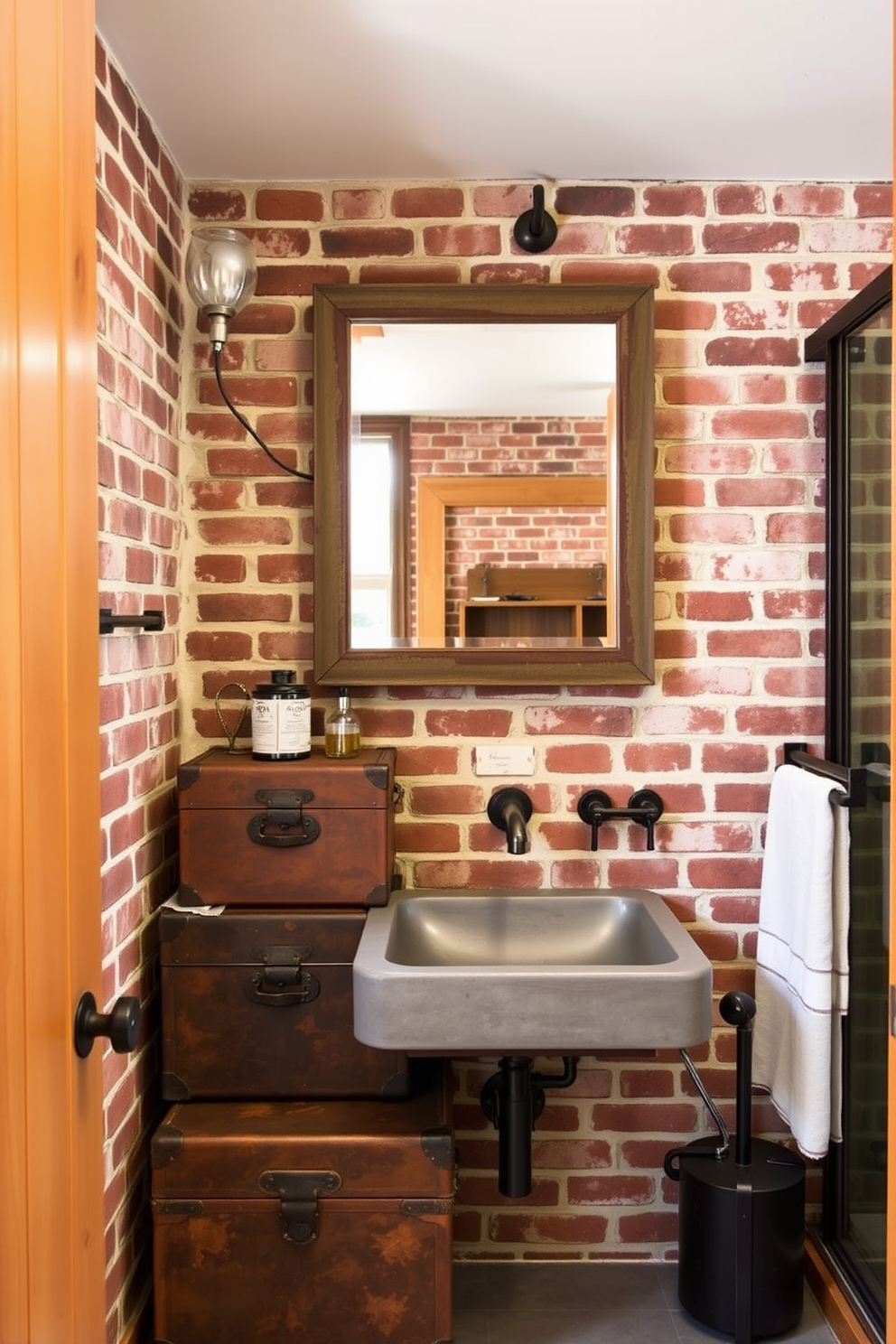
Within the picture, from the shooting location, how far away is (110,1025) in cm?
99

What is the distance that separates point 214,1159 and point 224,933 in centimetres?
37

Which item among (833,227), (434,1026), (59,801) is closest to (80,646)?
(59,801)

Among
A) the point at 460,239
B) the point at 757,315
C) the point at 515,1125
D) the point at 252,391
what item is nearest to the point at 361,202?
the point at 460,239

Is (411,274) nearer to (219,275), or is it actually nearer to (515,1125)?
(219,275)

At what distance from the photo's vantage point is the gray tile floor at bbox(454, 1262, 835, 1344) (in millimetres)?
1952

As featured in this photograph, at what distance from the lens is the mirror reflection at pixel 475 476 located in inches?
84.2

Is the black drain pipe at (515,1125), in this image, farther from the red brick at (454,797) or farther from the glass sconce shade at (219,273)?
the glass sconce shade at (219,273)

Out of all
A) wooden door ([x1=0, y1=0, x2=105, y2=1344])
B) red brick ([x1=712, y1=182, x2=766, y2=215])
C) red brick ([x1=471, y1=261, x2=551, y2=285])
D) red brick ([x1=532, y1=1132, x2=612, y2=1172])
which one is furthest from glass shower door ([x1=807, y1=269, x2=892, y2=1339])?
wooden door ([x1=0, y1=0, x2=105, y2=1344])

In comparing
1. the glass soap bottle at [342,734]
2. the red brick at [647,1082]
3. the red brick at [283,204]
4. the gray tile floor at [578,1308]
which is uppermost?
the red brick at [283,204]

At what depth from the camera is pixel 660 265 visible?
2189mm

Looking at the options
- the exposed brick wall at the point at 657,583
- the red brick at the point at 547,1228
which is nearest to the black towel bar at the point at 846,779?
the exposed brick wall at the point at 657,583

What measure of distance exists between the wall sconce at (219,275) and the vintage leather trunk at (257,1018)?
3.46 feet

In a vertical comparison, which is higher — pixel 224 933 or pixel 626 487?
pixel 626 487

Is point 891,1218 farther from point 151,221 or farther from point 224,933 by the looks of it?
point 151,221
